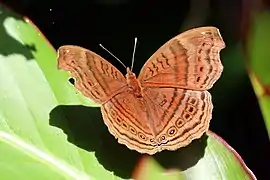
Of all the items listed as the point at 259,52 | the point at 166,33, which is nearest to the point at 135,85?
the point at 259,52

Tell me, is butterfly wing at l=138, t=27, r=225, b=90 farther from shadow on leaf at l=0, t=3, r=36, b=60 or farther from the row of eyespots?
shadow on leaf at l=0, t=3, r=36, b=60

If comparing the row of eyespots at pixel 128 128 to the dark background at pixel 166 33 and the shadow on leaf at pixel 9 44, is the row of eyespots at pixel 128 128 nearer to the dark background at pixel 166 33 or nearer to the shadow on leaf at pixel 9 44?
the shadow on leaf at pixel 9 44

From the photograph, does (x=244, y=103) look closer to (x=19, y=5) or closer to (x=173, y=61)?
(x=173, y=61)

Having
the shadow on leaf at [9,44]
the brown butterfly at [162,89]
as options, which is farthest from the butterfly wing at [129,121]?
the shadow on leaf at [9,44]

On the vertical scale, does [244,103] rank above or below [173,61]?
below

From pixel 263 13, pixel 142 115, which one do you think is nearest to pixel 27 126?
pixel 142 115
